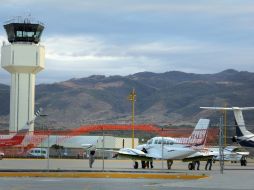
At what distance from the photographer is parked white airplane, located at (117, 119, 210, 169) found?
4906 centimetres

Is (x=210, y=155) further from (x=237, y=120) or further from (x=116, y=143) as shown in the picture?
(x=116, y=143)

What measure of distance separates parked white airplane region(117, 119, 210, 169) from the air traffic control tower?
46440 millimetres

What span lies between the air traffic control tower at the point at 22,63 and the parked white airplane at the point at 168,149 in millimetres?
46440

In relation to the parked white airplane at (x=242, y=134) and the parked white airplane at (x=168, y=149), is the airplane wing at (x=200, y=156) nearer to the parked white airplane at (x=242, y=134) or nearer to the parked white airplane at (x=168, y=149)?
the parked white airplane at (x=168, y=149)

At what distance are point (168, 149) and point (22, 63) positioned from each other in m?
50.9

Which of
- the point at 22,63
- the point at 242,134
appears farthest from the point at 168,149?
the point at 22,63

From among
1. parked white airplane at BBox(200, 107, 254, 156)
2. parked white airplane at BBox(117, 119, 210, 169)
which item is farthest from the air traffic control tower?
parked white airplane at BBox(117, 119, 210, 169)

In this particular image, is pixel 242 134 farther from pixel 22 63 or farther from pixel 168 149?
pixel 22 63

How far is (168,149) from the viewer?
49469mm

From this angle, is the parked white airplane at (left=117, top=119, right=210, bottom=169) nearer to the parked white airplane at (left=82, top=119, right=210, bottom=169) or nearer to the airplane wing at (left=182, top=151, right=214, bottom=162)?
the parked white airplane at (left=82, top=119, right=210, bottom=169)

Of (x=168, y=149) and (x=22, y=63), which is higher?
(x=22, y=63)

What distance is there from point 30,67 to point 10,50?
3.87 m

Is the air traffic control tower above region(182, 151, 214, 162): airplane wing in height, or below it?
above

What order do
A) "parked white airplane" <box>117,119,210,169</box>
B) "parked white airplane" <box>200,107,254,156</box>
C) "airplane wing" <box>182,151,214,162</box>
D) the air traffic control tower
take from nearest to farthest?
1. "airplane wing" <box>182,151,214,162</box>
2. "parked white airplane" <box>117,119,210,169</box>
3. "parked white airplane" <box>200,107,254,156</box>
4. the air traffic control tower
